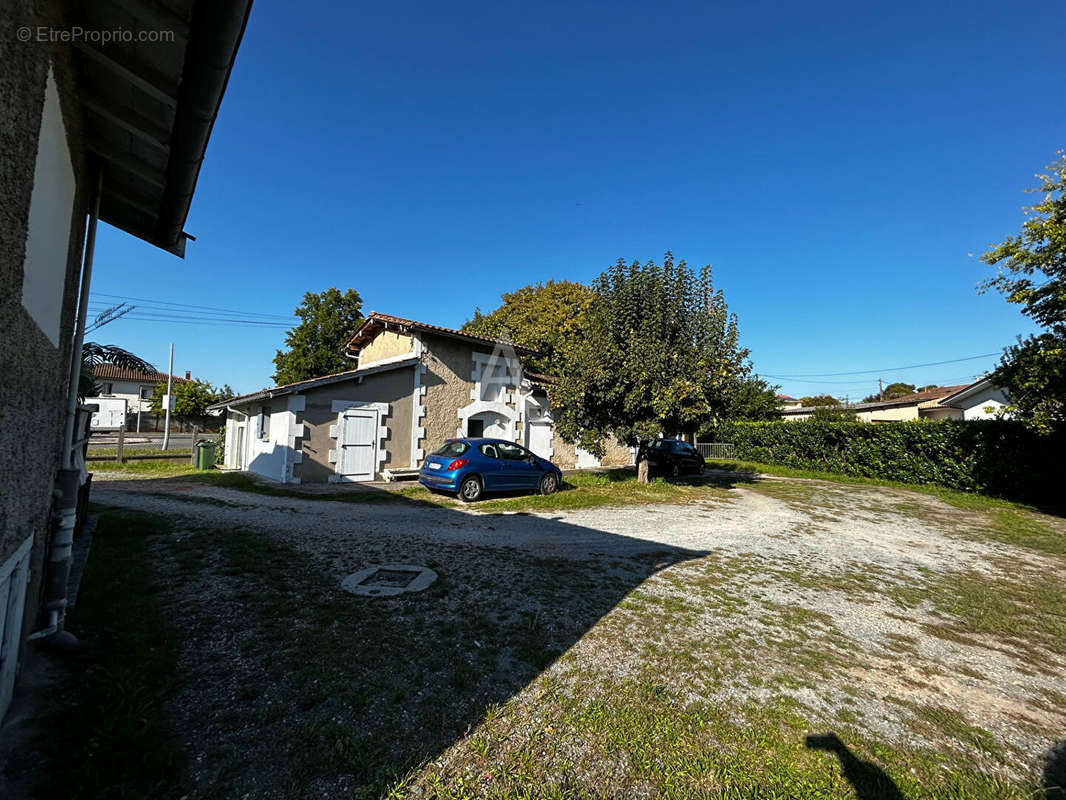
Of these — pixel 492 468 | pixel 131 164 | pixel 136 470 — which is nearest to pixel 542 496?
pixel 492 468

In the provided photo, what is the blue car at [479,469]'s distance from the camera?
1059 cm

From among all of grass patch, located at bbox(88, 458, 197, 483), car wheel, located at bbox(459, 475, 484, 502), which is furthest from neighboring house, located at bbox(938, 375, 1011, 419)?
grass patch, located at bbox(88, 458, 197, 483)

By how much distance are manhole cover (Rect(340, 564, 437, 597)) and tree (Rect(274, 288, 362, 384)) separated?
2346 cm

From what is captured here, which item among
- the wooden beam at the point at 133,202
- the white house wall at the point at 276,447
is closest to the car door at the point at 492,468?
the white house wall at the point at 276,447

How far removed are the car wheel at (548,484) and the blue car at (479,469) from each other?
10 centimetres

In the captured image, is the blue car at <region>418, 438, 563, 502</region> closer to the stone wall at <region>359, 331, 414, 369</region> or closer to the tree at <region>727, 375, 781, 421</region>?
the stone wall at <region>359, 331, 414, 369</region>

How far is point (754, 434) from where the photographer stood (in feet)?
80.6

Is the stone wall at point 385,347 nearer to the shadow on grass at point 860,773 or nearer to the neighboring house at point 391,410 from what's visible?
the neighboring house at point 391,410

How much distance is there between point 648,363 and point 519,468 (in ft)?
15.7

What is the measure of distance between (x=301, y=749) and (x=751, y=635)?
364 centimetres

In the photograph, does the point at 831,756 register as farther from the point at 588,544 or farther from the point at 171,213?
the point at 171,213

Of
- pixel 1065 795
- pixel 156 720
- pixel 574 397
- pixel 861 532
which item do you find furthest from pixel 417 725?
pixel 574 397

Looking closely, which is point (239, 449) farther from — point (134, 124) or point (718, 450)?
point (718, 450)

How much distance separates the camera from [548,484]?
12.2 meters
